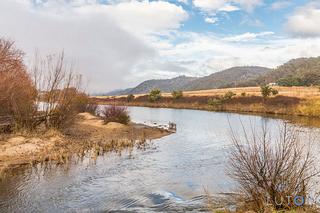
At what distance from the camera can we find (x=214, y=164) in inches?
704

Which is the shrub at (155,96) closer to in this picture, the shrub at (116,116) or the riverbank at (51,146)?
the shrub at (116,116)

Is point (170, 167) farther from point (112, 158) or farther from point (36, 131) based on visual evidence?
point (36, 131)

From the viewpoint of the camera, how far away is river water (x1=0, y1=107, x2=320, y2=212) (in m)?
11.0

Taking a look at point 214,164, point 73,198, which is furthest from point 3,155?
point 214,164

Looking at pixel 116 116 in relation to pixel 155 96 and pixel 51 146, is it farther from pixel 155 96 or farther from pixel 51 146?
pixel 155 96

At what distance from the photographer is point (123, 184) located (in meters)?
13.8

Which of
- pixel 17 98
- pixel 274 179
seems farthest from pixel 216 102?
pixel 274 179

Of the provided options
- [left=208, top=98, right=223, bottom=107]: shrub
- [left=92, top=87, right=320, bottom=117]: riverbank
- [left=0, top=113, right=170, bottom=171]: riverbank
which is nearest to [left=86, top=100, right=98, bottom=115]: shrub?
[left=92, top=87, right=320, bottom=117]: riverbank

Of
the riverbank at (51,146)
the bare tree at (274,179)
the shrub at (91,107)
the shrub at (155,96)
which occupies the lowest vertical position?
the riverbank at (51,146)

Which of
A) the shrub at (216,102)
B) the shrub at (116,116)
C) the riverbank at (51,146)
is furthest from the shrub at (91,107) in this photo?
the shrub at (216,102)

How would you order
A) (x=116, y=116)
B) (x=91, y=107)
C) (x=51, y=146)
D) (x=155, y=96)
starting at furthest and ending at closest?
(x=155, y=96), (x=91, y=107), (x=116, y=116), (x=51, y=146)

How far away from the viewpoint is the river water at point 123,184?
1103cm

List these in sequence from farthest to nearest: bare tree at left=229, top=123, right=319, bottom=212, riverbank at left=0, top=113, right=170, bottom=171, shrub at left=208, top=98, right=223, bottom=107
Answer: shrub at left=208, top=98, right=223, bottom=107 < riverbank at left=0, top=113, right=170, bottom=171 < bare tree at left=229, top=123, right=319, bottom=212

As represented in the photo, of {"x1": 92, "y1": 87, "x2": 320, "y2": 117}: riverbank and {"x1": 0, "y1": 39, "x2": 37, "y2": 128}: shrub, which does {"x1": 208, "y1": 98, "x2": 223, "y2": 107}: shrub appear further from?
{"x1": 0, "y1": 39, "x2": 37, "y2": 128}: shrub
